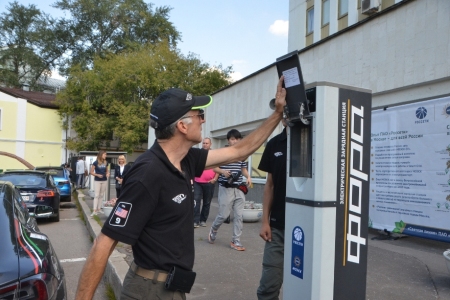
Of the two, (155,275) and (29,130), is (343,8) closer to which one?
(155,275)

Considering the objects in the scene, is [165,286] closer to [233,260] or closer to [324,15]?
[233,260]

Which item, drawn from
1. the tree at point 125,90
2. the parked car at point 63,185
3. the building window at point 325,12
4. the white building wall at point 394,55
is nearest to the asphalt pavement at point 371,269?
the white building wall at point 394,55

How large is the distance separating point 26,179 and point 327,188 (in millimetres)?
11997

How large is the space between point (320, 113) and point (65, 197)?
58.1 ft

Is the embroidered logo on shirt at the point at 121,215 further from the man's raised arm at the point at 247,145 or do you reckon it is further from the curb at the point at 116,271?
the curb at the point at 116,271

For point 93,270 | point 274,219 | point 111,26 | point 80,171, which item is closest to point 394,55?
point 274,219

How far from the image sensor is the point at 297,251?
282cm

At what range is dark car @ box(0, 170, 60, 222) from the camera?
11.9 m

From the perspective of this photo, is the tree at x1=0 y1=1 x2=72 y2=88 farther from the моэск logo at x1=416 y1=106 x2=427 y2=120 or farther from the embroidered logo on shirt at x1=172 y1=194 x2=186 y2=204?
the embroidered logo on shirt at x1=172 y1=194 x2=186 y2=204

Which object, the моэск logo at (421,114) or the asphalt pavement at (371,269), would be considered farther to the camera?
the моэск logo at (421,114)

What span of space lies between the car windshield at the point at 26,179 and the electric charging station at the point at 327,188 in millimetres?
11170

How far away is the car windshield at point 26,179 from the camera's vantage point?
40.9ft

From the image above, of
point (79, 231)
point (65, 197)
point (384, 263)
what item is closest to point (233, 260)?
point (384, 263)

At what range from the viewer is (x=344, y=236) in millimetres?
2730
